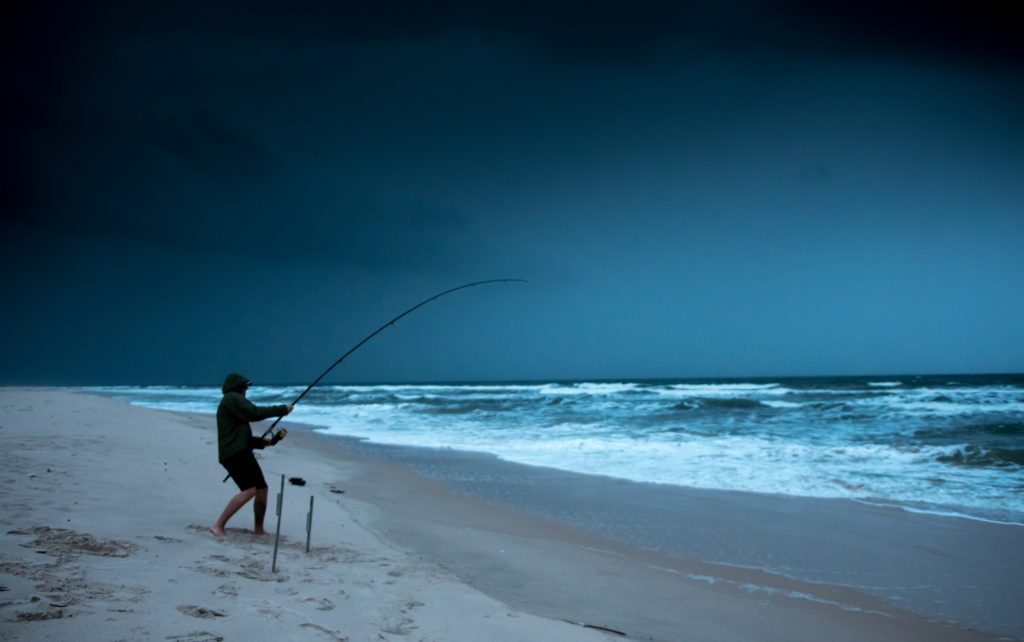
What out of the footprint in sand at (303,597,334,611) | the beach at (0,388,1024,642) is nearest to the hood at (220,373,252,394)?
the beach at (0,388,1024,642)

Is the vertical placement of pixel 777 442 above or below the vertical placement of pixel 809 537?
above

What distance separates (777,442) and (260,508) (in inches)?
409

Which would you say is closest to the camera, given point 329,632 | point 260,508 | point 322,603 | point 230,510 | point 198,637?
point 198,637

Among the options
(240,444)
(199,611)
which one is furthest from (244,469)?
(199,611)

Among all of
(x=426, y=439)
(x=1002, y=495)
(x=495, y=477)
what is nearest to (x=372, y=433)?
(x=426, y=439)

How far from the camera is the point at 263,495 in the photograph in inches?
191

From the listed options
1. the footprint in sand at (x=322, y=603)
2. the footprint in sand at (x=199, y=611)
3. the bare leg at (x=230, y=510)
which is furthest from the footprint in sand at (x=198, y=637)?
the bare leg at (x=230, y=510)

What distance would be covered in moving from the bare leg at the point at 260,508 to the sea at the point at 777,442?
559 centimetres

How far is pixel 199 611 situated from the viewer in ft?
9.66

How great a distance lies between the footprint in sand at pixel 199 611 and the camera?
2906 millimetres

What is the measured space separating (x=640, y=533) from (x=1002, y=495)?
4.93 metres

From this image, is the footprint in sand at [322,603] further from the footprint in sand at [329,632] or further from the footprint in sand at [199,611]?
the footprint in sand at [199,611]

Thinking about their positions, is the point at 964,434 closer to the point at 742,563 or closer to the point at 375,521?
the point at 742,563

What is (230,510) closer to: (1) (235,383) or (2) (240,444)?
(2) (240,444)
